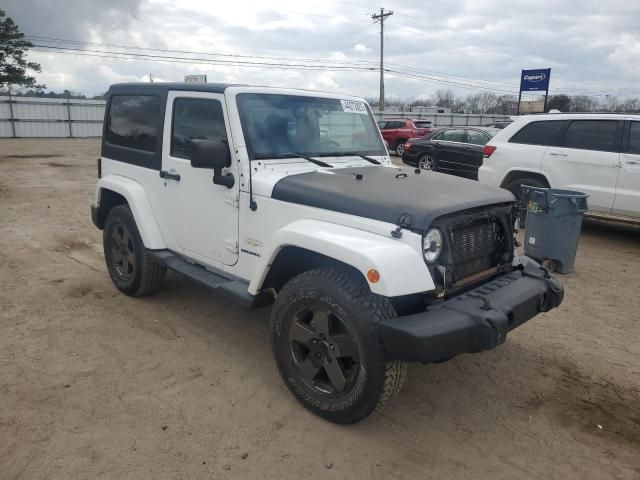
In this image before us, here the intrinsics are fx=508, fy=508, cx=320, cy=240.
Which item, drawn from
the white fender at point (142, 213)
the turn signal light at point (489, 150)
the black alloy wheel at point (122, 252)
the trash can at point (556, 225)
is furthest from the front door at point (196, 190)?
the turn signal light at point (489, 150)

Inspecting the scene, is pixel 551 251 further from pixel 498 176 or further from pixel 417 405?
pixel 417 405

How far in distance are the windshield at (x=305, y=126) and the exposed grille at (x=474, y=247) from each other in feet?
4.60

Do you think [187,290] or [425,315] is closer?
[425,315]

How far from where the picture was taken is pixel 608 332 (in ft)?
15.1

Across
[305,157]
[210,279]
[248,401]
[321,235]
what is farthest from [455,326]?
[210,279]

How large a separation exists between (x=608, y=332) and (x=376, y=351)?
298 centimetres

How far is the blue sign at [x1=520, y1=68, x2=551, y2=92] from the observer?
23.8m

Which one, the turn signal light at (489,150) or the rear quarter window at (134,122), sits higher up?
the rear quarter window at (134,122)

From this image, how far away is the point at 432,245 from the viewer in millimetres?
2920

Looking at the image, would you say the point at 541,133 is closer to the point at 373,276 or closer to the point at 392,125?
the point at 373,276

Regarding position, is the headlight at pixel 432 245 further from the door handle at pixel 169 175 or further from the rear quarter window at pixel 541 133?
the rear quarter window at pixel 541 133

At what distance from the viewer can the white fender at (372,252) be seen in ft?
8.70

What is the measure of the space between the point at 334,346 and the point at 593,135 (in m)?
6.48

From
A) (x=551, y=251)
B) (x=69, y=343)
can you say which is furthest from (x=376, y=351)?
(x=551, y=251)
